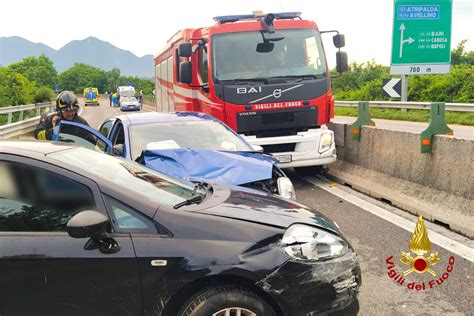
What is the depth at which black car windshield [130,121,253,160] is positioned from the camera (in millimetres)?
5789

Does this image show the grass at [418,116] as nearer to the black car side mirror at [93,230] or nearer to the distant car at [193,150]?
the distant car at [193,150]

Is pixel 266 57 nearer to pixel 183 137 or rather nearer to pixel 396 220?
pixel 183 137

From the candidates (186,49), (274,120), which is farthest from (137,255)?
(186,49)

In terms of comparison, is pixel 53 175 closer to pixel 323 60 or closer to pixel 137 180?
pixel 137 180

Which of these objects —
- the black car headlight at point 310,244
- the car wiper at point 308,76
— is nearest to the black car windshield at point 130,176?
the black car headlight at point 310,244

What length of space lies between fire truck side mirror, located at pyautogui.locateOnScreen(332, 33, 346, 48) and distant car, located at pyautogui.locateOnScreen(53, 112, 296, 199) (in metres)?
3.79

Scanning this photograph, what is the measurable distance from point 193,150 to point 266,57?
3779 mm

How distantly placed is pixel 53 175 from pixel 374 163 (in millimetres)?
6076

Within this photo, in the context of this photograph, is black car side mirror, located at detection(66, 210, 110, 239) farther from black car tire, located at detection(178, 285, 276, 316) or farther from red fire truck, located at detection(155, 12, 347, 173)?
red fire truck, located at detection(155, 12, 347, 173)

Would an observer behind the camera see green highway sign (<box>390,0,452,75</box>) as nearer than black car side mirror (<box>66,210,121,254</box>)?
No

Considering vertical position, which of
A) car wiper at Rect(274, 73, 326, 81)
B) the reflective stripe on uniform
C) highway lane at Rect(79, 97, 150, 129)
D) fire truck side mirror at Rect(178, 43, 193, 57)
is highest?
fire truck side mirror at Rect(178, 43, 193, 57)

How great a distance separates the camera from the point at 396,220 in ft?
19.5

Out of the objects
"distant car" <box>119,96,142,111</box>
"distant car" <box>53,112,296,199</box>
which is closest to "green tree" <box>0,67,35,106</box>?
"distant car" <box>119,96,142,111</box>

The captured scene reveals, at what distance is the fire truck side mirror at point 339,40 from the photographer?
9.16m
